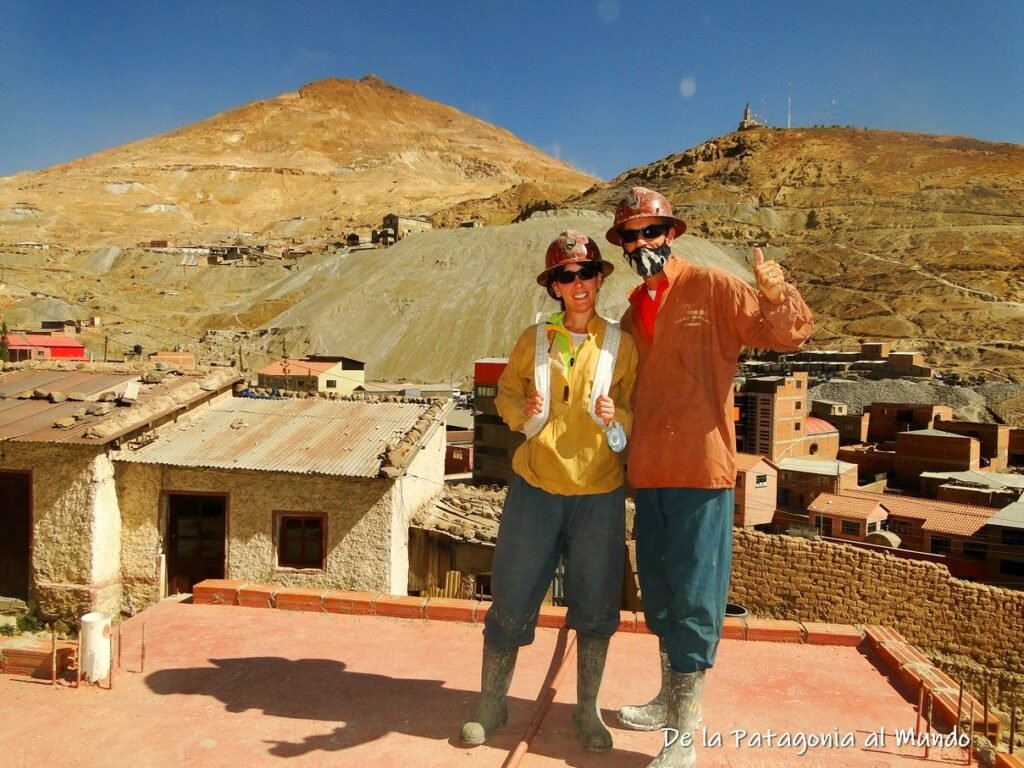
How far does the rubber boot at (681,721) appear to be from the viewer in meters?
3.34

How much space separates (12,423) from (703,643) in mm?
10670

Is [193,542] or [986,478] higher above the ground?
[193,542]

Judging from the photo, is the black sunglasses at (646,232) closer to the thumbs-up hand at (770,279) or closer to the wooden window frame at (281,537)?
the thumbs-up hand at (770,279)

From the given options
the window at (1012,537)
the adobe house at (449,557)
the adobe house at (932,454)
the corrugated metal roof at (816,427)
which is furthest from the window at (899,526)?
the adobe house at (449,557)

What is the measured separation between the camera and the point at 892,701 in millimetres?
4320

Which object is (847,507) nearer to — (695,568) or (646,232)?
(695,568)

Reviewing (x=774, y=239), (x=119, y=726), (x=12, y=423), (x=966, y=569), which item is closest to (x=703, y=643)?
(x=119, y=726)

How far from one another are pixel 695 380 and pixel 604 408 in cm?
44

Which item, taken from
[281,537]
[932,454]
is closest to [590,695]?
[281,537]

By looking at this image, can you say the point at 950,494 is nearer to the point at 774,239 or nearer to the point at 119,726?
the point at 119,726

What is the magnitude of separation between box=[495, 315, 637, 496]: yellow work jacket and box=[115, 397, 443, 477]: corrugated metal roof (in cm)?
687

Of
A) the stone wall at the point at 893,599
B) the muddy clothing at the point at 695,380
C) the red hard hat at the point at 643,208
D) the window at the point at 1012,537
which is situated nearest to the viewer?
the muddy clothing at the point at 695,380

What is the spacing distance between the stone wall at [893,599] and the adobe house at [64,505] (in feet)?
36.8

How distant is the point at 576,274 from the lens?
377 cm
